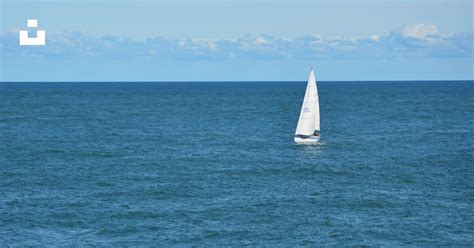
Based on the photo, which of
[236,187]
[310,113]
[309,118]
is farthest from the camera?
[309,118]

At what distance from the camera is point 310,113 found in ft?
302

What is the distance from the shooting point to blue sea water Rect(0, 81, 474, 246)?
4794 cm

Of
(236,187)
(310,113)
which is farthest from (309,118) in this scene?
(236,187)

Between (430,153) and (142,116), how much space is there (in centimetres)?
8298

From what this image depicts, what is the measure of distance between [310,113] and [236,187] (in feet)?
106

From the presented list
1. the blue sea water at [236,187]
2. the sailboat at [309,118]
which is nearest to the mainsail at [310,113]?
the sailboat at [309,118]

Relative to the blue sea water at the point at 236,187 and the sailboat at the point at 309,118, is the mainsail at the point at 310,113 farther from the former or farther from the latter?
the blue sea water at the point at 236,187

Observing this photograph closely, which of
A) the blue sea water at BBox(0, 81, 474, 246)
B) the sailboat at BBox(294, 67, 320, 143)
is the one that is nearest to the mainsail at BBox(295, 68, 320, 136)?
the sailboat at BBox(294, 67, 320, 143)

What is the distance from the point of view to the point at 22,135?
343 feet

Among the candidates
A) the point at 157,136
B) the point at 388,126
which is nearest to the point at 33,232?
the point at 157,136

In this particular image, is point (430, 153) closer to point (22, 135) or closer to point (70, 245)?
point (70, 245)

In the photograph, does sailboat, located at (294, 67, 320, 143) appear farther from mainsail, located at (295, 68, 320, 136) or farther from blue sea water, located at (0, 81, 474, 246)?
blue sea water, located at (0, 81, 474, 246)

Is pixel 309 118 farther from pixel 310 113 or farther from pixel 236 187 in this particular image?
pixel 236 187

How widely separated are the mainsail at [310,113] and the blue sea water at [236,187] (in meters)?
3.32
